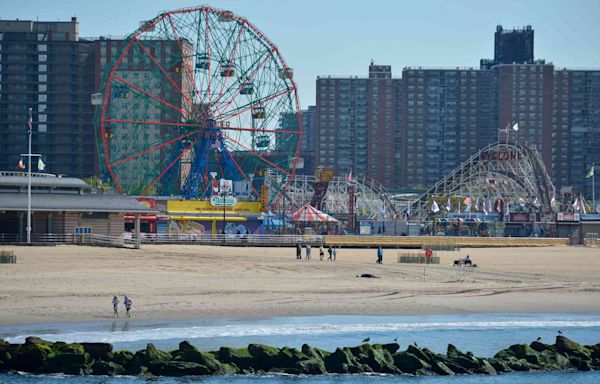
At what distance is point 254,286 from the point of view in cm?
5231

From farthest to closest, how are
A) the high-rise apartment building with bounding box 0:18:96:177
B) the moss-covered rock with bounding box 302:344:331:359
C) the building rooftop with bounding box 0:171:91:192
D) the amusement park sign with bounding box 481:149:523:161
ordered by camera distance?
the high-rise apartment building with bounding box 0:18:96:177 < the amusement park sign with bounding box 481:149:523:161 < the building rooftop with bounding box 0:171:91:192 < the moss-covered rock with bounding box 302:344:331:359

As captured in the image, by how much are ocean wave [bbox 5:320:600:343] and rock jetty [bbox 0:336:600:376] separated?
2654mm

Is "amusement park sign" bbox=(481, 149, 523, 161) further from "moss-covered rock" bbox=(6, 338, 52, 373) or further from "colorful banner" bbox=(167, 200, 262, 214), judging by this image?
"moss-covered rock" bbox=(6, 338, 52, 373)

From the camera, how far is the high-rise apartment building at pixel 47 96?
607ft

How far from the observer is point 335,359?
34875 mm

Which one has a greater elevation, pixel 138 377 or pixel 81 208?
pixel 81 208

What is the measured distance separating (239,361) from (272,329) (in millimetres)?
6099

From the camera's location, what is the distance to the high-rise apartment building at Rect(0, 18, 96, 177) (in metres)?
185

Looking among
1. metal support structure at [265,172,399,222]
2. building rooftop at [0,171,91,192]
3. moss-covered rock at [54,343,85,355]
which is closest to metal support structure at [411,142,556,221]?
metal support structure at [265,172,399,222]

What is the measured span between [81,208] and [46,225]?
2646 millimetres

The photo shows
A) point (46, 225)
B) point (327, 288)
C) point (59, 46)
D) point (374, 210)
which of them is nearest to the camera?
point (327, 288)

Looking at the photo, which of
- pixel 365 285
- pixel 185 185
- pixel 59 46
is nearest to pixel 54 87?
pixel 59 46

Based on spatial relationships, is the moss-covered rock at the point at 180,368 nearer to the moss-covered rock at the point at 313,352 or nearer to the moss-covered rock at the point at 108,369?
the moss-covered rock at the point at 108,369

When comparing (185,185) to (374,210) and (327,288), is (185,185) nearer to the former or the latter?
(374,210)
